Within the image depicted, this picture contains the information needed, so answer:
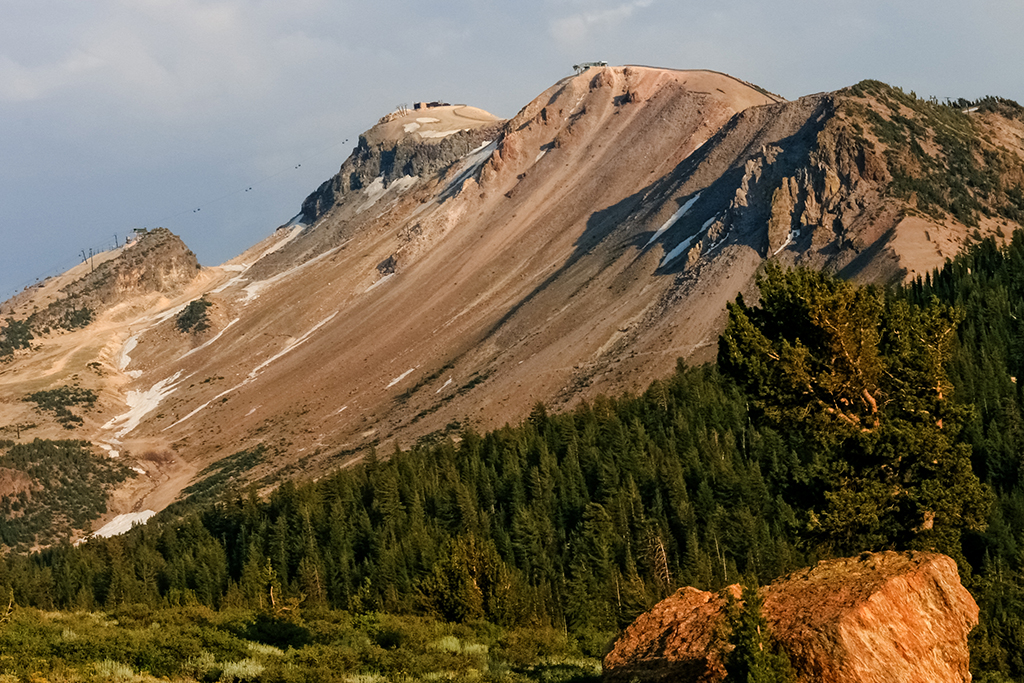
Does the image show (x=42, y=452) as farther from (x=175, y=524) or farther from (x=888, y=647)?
(x=888, y=647)

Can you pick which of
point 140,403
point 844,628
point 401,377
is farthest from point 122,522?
point 844,628

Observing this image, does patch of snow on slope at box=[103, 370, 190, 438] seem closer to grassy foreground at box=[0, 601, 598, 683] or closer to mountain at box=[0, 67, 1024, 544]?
mountain at box=[0, 67, 1024, 544]

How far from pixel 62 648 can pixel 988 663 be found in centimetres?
3208

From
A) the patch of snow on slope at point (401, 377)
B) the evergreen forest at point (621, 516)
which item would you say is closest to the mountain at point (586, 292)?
the patch of snow on slope at point (401, 377)

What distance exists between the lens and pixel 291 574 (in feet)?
329

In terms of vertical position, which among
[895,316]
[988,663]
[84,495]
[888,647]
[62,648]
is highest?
[84,495]

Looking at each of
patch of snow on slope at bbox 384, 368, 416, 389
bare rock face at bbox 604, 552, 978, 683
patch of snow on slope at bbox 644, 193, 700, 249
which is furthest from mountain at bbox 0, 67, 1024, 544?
bare rock face at bbox 604, 552, 978, 683

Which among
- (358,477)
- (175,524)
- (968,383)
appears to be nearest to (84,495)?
(175,524)

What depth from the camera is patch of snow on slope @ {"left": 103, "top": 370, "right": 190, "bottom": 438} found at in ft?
594

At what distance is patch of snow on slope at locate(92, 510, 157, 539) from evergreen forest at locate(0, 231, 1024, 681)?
943 centimetres

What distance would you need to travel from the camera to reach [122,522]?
5842 inches

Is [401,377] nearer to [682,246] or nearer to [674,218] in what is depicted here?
[682,246]

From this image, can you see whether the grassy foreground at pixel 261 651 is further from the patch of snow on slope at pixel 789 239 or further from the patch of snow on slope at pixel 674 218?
the patch of snow on slope at pixel 674 218

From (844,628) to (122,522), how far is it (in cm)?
14092
